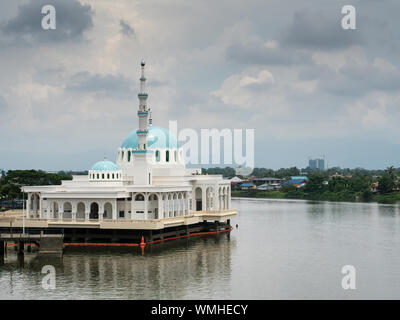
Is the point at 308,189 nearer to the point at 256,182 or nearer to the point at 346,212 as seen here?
the point at 256,182

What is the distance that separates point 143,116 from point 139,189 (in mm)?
10231

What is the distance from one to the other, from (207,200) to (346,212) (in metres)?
35.6

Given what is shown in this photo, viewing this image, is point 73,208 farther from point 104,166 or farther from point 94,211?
point 104,166

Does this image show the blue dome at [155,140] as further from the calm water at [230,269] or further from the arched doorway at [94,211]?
the calm water at [230,269]

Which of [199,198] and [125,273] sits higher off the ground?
[199,198]

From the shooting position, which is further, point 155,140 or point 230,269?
point 155,140

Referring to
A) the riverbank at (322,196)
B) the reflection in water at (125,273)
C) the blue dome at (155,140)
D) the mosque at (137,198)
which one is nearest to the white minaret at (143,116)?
the mosque at (137,198)

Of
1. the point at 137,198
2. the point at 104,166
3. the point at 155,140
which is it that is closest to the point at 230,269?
the point at 137,198

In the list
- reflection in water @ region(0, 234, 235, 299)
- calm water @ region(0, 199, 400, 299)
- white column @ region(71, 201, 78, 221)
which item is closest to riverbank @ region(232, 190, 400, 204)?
calm water @ region(0, 199, 400, 299)

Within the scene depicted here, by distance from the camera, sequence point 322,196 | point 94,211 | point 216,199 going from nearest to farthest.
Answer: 1. point 94,211
2. point 216,199
3. point 322,196

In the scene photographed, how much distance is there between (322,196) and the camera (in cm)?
14488

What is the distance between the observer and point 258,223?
3221 inches

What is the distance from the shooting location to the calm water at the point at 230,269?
38969mm

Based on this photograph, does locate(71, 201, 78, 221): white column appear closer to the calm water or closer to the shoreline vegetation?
the calm water
